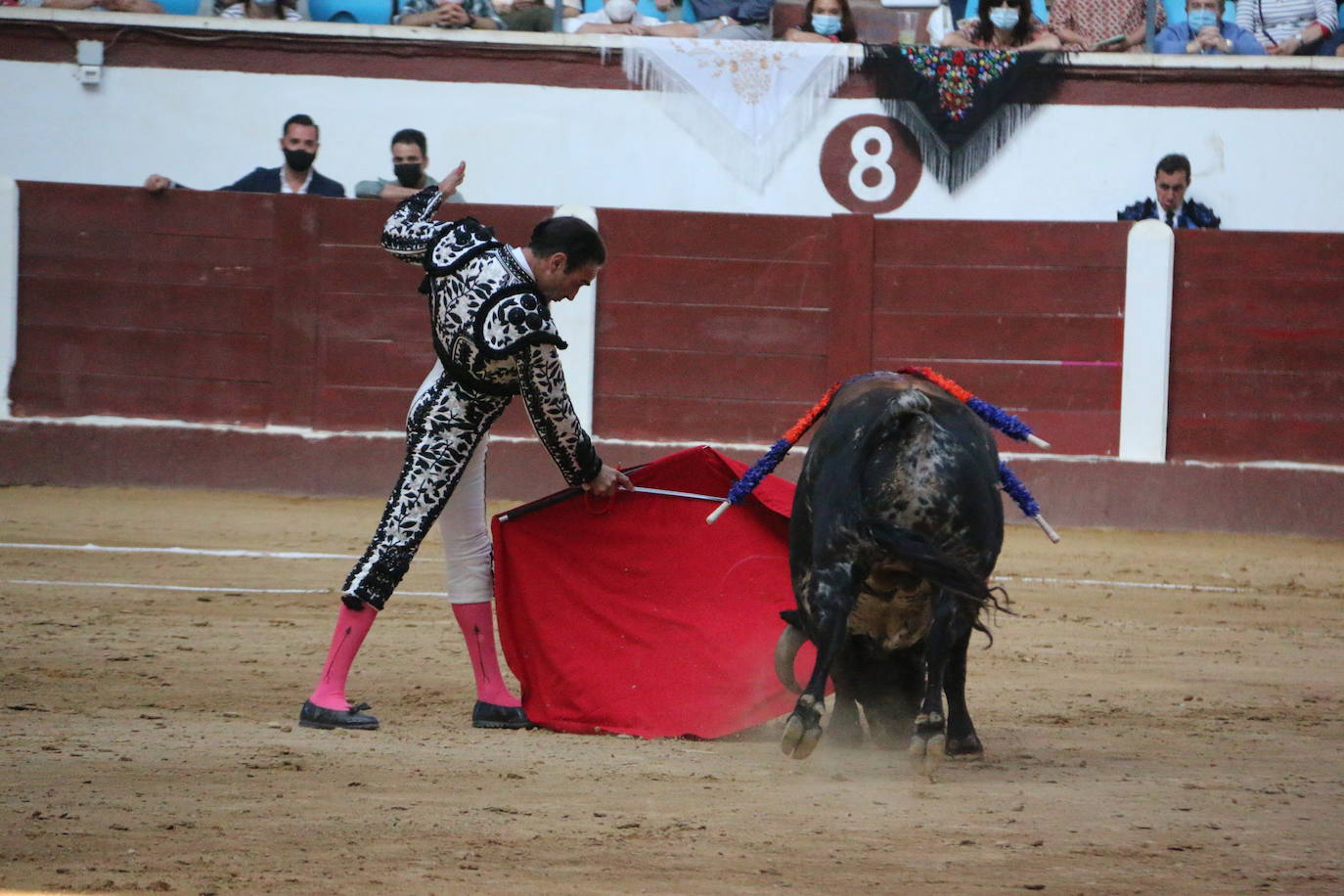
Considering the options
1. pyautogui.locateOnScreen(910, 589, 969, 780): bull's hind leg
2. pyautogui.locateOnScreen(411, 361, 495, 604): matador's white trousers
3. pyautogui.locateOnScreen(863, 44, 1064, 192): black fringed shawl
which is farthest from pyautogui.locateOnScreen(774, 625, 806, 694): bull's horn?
pyautogui.locateOnScreen(863, 44, 1064, 192): black fringed shawl

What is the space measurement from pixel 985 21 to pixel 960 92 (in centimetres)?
45

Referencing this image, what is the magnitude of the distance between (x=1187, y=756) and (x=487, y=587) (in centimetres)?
150

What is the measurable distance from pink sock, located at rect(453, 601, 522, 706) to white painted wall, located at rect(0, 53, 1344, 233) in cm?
511

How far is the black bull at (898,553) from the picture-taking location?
2854mm

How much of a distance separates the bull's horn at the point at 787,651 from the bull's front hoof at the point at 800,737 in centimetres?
57

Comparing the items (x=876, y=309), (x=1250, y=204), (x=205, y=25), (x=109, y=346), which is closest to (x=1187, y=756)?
(x=876, y=309)

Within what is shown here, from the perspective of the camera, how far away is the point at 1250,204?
8.25 metres

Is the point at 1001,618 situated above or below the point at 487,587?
below

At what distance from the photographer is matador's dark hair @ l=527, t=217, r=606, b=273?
10.7 feet

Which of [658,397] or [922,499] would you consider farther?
[658,397]

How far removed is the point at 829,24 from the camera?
8.33 metres

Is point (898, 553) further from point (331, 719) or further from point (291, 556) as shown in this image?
point (291, 556)

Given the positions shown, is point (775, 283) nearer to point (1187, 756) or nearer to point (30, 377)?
point (30, 377)

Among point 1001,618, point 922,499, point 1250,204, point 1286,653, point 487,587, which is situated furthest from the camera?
point 1250,204
